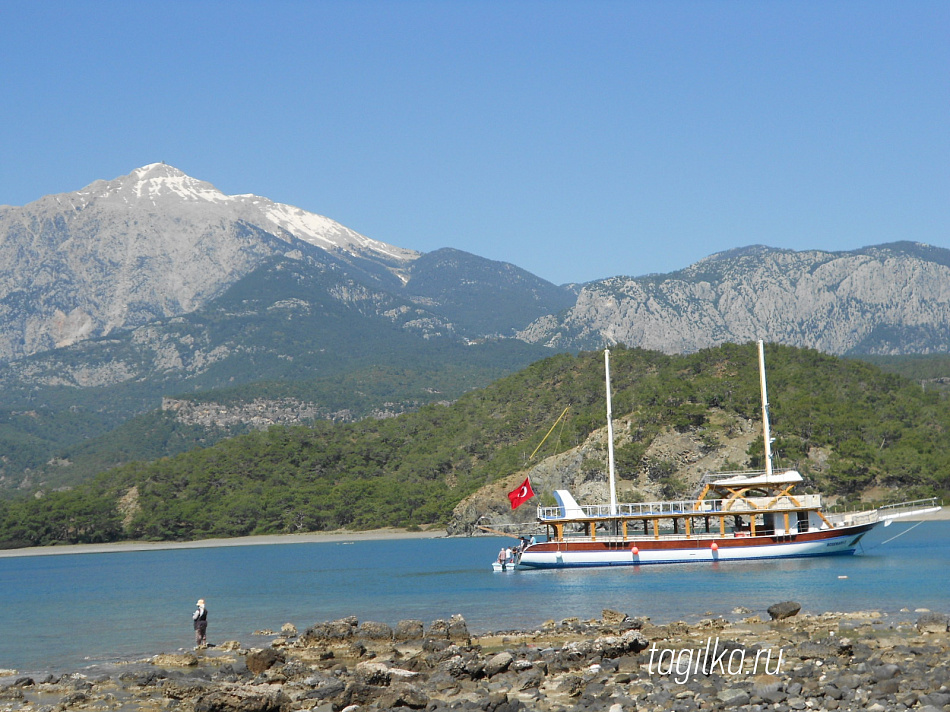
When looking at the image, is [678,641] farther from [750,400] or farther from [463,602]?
[750,400]

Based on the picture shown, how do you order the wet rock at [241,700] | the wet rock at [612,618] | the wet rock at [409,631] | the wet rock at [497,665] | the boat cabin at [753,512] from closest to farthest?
the wet rock at [241,700] < the wet rock at [497,665] < the wet rock at [409,631] < the wet rock at [612,618] < the boat cabin at [753,512]

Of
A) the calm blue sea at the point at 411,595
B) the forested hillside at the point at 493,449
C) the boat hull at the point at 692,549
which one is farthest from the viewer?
the forested hillside at the point at 493,449

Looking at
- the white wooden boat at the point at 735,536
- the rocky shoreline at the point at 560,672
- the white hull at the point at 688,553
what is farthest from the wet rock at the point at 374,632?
the white hull at the point at 688,553

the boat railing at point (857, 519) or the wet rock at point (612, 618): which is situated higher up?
the boat railing at point (857, 519)

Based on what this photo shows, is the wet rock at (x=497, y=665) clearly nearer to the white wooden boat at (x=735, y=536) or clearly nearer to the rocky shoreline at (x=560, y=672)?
the rocky shoreline at (x=560, y=672)

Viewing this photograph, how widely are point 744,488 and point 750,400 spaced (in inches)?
2224

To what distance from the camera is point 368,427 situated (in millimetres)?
188000

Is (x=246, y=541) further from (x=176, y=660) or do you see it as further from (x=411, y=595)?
(x=176, y=660)

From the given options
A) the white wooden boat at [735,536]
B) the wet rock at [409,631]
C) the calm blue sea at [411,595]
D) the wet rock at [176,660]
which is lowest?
the calm blue sea at [411,595]

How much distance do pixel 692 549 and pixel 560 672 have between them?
3825 cm

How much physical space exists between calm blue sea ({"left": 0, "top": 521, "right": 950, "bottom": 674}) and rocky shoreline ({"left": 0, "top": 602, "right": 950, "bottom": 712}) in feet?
14.1

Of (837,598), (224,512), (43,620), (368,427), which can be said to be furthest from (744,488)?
(368,427)

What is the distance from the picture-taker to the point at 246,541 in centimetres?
13762

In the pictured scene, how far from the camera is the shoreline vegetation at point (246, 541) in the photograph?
133 m
